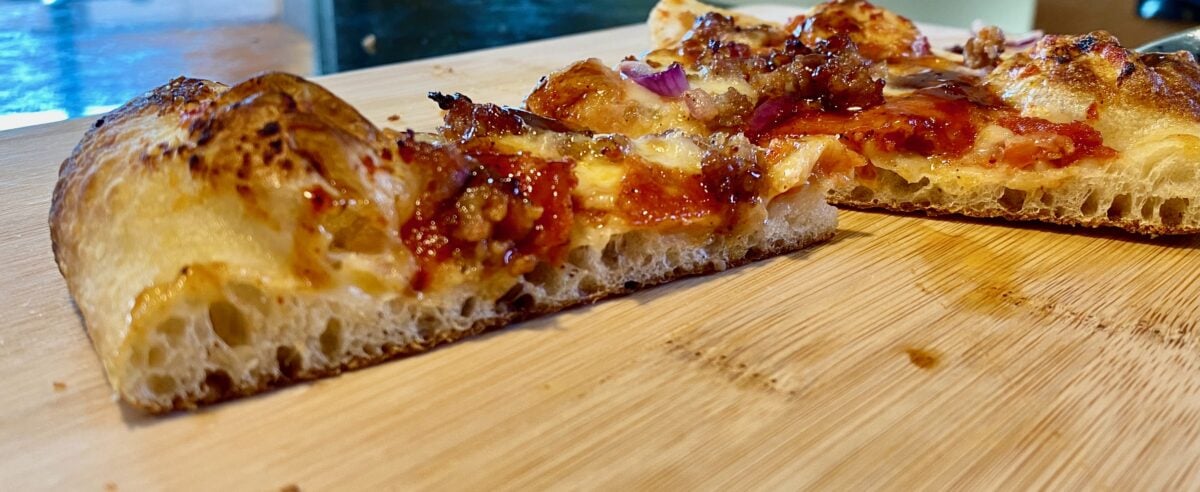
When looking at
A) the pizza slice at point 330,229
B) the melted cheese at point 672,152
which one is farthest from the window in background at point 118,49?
the melted cheese at point 672,152

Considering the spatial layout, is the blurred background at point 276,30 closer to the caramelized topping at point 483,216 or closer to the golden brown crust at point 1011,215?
the caramelized topping at point 483,216

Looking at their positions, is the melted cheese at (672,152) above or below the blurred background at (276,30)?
above

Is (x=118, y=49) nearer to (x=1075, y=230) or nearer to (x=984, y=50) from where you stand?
(x=984, y=50)

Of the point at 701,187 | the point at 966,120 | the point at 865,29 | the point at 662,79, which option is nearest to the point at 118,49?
the point at 662,79

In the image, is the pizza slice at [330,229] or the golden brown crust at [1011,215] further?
the golden brown crust at [1011,215]

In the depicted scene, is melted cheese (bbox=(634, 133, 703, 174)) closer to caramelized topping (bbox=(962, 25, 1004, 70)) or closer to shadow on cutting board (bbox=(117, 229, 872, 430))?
shadow on cutting board (bbox=(117, 229, 872, 430))
